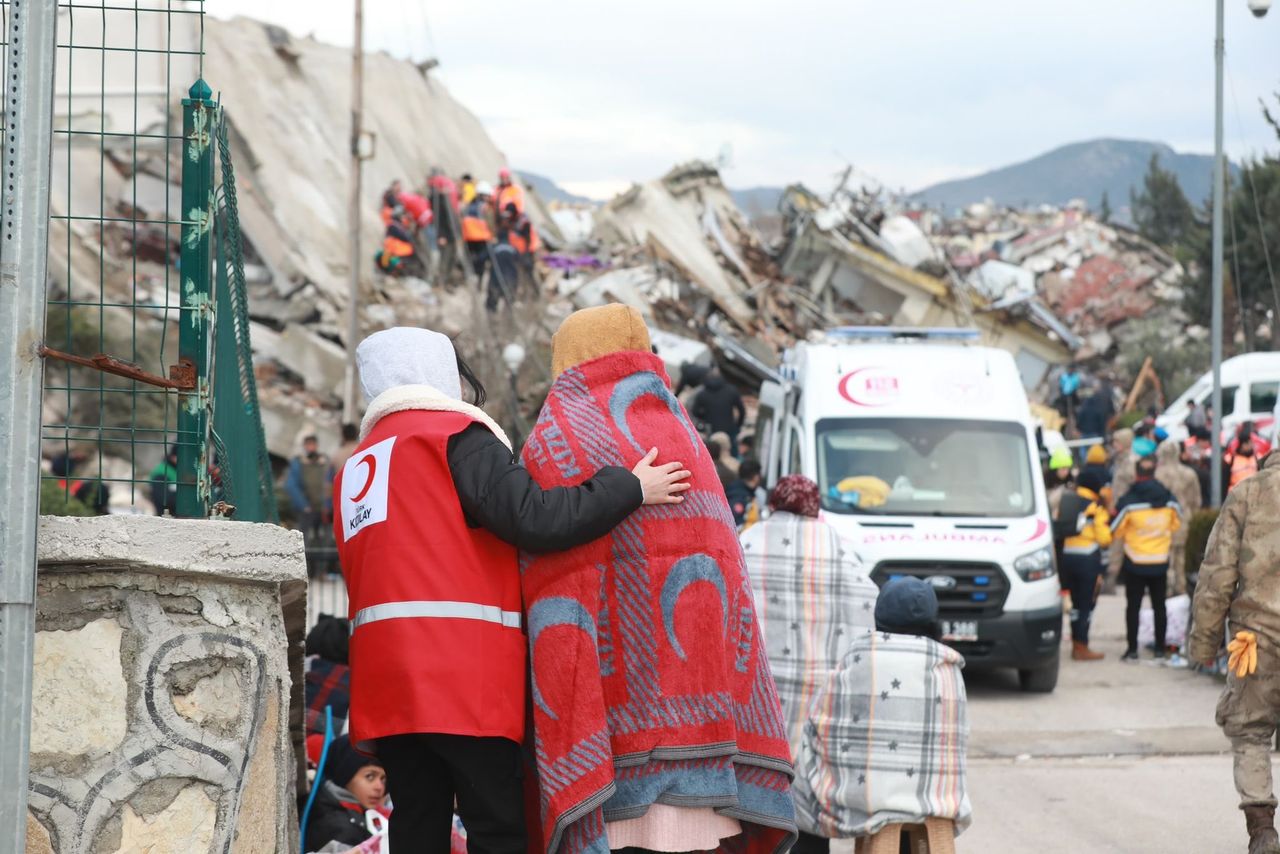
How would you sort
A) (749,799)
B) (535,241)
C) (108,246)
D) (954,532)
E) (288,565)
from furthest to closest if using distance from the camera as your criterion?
(535,241) < (108,246) < (954,532) < (749,799) < (288,565)

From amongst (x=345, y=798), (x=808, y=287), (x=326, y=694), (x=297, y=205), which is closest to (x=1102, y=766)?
(x=326, y=694)

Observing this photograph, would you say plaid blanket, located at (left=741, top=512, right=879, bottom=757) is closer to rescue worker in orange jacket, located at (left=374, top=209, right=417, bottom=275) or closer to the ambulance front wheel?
the ambulance front wheel

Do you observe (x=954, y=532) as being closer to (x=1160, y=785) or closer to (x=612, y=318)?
(x=1160, y=785)

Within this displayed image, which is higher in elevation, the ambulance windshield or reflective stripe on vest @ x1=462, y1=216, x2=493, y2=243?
reflective stripe on vest @ x1=462, y1=216, x2=493, y2=243

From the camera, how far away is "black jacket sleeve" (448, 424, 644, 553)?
12.0 ft

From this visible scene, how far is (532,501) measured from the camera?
3670mm

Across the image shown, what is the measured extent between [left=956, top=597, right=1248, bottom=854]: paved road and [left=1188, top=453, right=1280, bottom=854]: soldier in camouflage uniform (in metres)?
0.72

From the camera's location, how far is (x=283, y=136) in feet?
94.5

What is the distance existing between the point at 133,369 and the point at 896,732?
2.94 m

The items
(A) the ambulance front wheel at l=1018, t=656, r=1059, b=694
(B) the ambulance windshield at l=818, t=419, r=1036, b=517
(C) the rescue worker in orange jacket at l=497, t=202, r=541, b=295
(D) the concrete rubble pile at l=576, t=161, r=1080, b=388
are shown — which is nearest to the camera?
(A) the ambulance front wheel at l=1018, t=656, r=1059, b=694

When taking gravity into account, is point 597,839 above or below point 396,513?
below

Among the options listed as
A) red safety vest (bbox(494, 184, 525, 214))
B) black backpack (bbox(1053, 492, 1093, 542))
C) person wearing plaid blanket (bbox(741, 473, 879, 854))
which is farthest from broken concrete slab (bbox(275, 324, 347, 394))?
person wearing plaid blanket (bbox(741, 473, 879, 854))

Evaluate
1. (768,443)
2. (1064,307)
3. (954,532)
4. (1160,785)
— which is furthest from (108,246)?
(1064,307)

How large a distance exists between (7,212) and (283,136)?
87.7 feet
